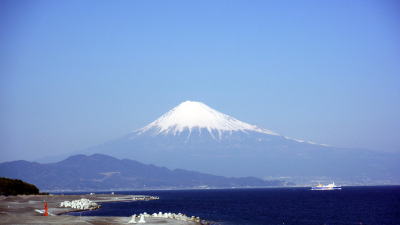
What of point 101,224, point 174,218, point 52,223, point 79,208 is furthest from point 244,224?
point 79,208

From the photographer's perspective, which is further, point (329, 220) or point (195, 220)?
point (329, 220)

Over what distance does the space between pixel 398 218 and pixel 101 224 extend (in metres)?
46.0

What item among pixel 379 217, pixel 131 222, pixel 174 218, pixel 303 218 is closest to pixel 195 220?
pixel 174 218

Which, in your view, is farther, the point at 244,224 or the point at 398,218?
the point at 398,218

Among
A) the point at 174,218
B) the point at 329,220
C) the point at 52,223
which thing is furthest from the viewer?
the point at 329,220

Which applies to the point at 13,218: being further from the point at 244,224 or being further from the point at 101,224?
the point at 244,224

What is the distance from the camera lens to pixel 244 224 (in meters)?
75.3

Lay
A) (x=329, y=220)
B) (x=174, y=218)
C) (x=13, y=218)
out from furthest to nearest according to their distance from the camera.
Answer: (x=329, y=220) → (x=174, y=218) → (x=13, y=218)

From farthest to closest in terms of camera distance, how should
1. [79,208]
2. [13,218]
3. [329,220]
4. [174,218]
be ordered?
[79,208] → [329,220] → [174,218] → [13,218]

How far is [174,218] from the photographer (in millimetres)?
73938

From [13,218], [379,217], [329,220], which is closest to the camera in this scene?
[13,218]

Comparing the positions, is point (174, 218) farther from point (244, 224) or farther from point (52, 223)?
point (52, 223)

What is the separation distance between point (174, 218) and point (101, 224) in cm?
1368

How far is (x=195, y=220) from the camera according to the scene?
74.8 meters
